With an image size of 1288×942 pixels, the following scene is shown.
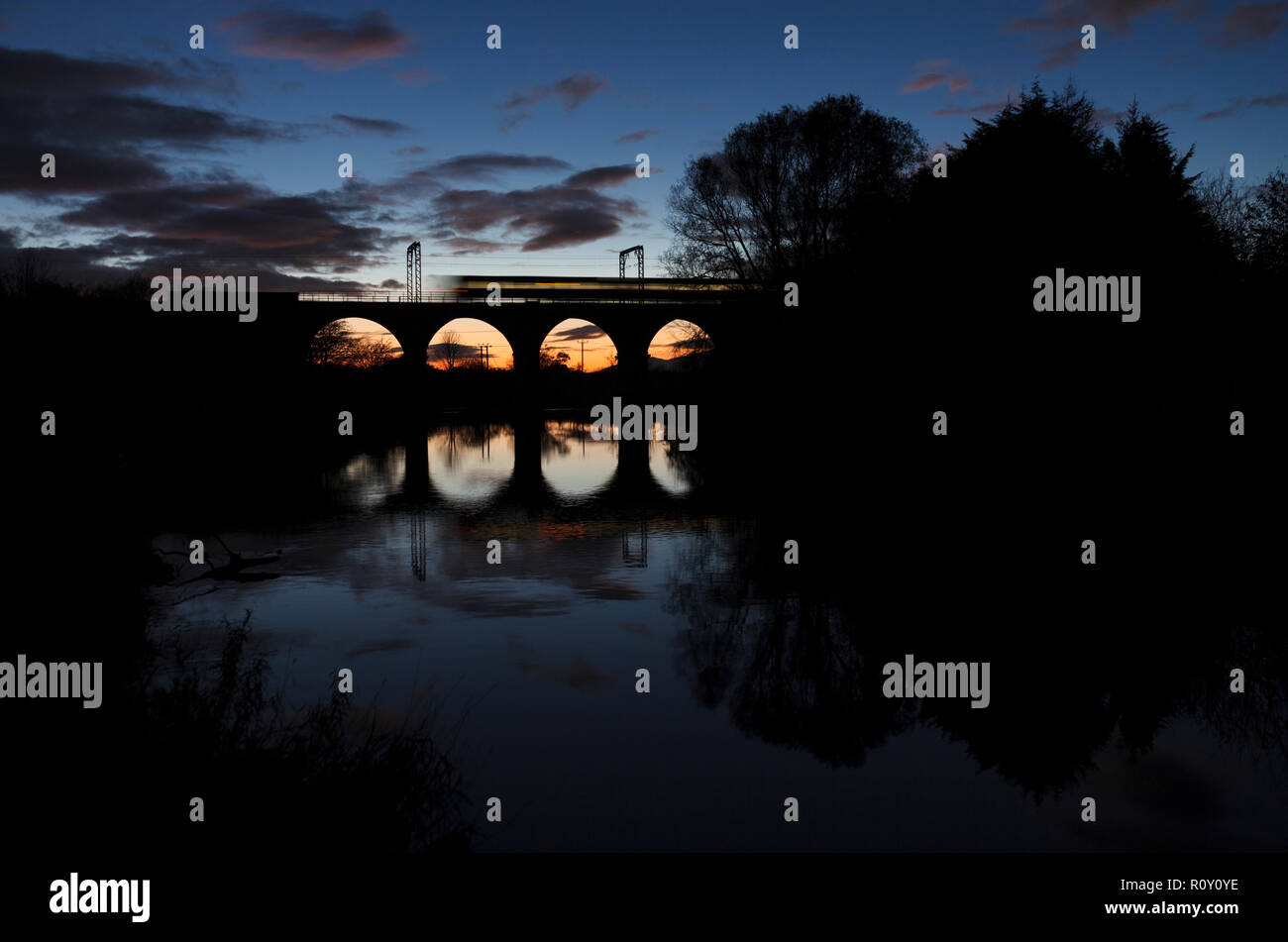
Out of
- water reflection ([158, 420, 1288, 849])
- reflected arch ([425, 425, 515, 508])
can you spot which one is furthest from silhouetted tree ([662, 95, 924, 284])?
water reflection ([158, 420, 1288, 849])

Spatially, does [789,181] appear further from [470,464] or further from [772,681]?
[772,681]

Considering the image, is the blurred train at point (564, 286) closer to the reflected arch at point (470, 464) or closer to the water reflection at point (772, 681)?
the reflected arch at point (470, 464)

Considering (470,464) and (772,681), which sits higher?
(470,464)

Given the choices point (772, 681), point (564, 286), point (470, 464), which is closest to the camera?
point (772, 681)

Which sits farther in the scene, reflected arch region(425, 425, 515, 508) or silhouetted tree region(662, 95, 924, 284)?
silhouetted tree region(662, 95, 924, 284)

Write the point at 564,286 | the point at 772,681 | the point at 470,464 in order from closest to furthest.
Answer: the point at 772,681, the point at 470,464, the point at 564,286

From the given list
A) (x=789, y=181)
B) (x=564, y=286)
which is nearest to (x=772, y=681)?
(x=789, y=181)

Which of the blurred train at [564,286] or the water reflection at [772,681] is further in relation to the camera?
the blurred train at [564,286]

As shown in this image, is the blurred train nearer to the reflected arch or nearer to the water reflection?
the reflected arch

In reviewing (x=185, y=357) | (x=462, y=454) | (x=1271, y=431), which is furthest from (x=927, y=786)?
(x=185, y=357)

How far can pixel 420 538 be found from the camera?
50.0ft

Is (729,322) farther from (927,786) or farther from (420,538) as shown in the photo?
(927,786)

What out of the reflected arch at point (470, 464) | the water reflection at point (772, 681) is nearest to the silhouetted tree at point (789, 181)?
the reflected arch at point (470, 464)

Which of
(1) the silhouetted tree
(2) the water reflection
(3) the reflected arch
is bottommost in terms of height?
(2) the water reflection
